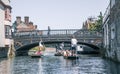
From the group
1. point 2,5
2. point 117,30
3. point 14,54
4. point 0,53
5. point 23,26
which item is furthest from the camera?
point 23,26

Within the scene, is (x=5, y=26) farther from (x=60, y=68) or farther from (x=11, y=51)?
(x=60, y=68)

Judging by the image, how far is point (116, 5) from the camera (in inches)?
2437

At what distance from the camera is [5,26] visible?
85438 mm

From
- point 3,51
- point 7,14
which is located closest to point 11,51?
point 7,14

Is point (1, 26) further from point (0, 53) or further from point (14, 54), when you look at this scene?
point (14, 54)

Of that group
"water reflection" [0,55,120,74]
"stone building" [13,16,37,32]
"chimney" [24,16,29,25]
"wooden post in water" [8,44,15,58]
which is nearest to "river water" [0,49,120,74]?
"water reflection" [0,55,120,74]

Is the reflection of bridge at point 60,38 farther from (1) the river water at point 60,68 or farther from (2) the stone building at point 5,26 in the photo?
(1) the river water at point 60,68

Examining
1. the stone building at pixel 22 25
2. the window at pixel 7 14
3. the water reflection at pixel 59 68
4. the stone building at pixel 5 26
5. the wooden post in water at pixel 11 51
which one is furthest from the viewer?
the stone building at pixel 22 25

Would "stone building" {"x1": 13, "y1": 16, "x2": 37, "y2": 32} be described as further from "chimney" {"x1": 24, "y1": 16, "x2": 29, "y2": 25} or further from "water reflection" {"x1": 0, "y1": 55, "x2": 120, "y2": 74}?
"water reflection" {"x1": 0, "y1": 55, "x2": 120, "y2": 74}

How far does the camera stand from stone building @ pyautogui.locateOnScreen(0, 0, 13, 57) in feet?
269

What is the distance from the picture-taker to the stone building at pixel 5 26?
8187 cm

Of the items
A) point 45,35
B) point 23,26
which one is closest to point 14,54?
point 45,35

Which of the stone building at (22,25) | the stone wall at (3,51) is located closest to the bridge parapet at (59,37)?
the stone wall at (3,51)

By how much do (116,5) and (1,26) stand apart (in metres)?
29.8
